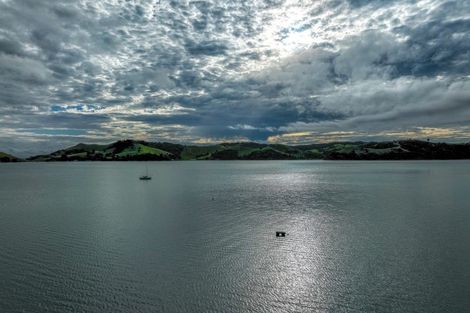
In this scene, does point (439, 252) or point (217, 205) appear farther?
point (217, 205)

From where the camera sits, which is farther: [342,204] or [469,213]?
[342,204]

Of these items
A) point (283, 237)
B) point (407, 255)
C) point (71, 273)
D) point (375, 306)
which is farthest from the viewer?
point (283, 237)

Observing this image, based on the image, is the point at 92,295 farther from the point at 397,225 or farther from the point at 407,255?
the point at 397,225

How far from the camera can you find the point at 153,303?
69.1 ft

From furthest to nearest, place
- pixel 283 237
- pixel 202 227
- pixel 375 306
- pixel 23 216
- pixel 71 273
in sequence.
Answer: pixel 23 216, pixel 202 227, pixel 283 237, pixel 71 273, pixel 375 306

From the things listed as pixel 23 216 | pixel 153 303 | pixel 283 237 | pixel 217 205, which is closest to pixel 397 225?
pixel 283 237

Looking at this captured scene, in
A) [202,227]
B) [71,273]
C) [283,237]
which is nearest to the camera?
[71,273]

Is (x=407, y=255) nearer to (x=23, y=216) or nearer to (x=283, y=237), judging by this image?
(x=283, y=237)

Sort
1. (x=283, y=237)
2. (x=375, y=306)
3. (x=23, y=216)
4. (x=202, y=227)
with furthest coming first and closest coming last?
(x=23, y=216) → (x=202, y=227) → (x=283, y=237) → (x=375, y=306)

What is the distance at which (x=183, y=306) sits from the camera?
20672 mm

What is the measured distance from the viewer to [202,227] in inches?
1727

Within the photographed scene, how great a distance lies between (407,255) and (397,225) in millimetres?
15473

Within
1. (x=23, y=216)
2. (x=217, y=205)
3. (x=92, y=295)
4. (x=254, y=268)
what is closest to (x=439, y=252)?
(x=254, y=268)

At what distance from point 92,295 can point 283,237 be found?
23203 mm
